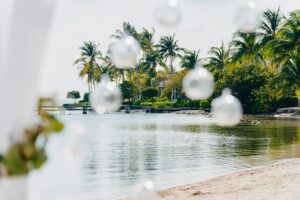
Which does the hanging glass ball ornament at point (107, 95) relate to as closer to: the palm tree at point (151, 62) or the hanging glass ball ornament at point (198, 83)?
the hanging glass ball ornament at point (198, 83)

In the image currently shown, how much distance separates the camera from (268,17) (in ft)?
173

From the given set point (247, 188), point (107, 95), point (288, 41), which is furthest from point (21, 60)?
point (288, 41)

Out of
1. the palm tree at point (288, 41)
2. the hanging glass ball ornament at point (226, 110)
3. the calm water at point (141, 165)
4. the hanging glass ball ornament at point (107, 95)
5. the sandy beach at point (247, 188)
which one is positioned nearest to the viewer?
the hanging glass ball ornament at point (107, 95)

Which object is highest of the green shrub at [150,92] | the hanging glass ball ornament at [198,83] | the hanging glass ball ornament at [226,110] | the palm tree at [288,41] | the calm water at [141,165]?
the palm tree at [288,41]

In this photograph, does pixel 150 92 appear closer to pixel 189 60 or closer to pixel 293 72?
pixel 189 60

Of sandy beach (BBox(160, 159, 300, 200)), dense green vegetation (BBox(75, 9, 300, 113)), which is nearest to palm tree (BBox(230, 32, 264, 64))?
dense green vegetation (BBox(75, 9, 300, 113))

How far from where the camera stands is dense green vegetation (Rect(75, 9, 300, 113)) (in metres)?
43.5

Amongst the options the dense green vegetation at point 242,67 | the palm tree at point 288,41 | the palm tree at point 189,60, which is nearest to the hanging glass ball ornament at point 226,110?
the dense green vegetation at point 242,67

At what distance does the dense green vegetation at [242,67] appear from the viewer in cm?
4347

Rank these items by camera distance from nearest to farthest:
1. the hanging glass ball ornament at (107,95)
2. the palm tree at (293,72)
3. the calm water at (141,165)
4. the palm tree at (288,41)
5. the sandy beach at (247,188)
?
the hanging glass ball ornament at (107,95)
the sandy beach at (247,188)
the calm water at (141,165)
the palm tree at (288,41)
the palm tree at (293,72)

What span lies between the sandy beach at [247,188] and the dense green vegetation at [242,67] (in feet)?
36.9

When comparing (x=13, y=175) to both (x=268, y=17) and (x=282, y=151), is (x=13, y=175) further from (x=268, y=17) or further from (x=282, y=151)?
(x=268, y=17)

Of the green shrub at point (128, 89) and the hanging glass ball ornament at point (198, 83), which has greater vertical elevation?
the green shrub at point (128, 89)

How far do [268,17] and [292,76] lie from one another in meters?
12.4
